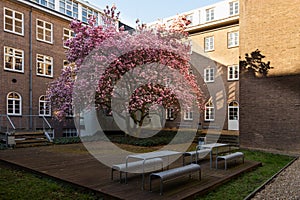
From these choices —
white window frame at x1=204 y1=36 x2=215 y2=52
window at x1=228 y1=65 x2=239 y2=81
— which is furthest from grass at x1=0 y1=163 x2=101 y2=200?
white window frame at x1=204 y1=36 x2=215 y2=52

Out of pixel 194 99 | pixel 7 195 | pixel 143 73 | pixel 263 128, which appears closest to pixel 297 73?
pixel 263 128

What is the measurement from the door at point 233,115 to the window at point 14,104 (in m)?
16.2

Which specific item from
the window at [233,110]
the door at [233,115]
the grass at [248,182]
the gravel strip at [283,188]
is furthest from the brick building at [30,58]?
the window at [233,110]

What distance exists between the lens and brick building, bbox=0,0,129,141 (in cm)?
1639

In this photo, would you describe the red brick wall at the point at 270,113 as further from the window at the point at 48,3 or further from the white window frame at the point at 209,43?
the window at the point at 48,3

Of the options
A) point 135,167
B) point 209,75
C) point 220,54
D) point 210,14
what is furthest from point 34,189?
point 210,14

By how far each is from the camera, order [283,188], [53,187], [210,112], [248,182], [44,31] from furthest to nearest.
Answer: [210,112]
[44,31]
[248,182]
[283,188]
[53,187]

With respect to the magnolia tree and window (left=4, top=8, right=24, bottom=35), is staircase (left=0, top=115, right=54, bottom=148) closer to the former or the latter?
the magnolia tree

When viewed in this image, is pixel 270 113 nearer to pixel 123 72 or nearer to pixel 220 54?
pixel 123 72

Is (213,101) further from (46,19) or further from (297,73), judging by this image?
(46,19)

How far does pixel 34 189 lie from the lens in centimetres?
570

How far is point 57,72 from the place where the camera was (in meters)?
19.9

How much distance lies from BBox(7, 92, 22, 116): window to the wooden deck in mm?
8671

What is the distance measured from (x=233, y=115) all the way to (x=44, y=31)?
1658cm
